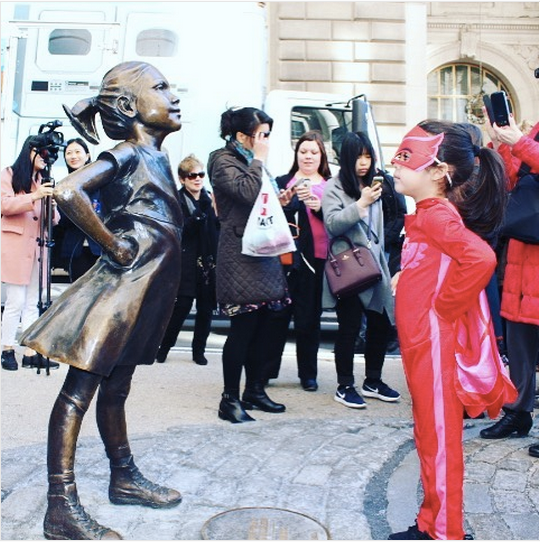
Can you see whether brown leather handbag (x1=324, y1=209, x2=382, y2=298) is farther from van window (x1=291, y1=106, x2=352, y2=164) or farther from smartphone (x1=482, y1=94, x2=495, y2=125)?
van window (x1=291, y1=106, x2=352, y2=164)

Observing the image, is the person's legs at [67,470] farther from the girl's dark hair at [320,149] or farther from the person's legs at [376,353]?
the girl's dark hair at [320,149]

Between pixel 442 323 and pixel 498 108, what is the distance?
1.48 meters

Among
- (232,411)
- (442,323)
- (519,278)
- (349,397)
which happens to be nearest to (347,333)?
(349,397)

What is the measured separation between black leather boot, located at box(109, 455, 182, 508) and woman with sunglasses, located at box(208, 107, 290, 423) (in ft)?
4.45

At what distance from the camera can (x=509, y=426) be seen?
4.21 m

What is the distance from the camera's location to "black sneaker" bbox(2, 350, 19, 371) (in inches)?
229

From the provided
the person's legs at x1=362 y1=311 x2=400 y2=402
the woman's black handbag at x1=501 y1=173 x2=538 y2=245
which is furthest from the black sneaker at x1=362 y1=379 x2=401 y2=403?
the woman's black handbag at x1=501 y1=173 x2=538 y2=245

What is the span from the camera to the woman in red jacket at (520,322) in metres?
4.05

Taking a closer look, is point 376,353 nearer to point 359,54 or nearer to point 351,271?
point 351,271

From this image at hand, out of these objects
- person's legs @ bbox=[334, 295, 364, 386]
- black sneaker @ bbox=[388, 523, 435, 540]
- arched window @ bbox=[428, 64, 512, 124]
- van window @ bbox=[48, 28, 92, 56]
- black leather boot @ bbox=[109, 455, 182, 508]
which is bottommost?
black sneaker @ bbox=[388, 523, 435, 540]

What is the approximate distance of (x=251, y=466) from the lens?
360 centimetres

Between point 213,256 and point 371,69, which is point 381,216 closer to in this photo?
point 213,256

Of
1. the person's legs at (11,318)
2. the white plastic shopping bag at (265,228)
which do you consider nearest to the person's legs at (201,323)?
the person's legs at (11,318)

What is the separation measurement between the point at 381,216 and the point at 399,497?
236 centimetres
